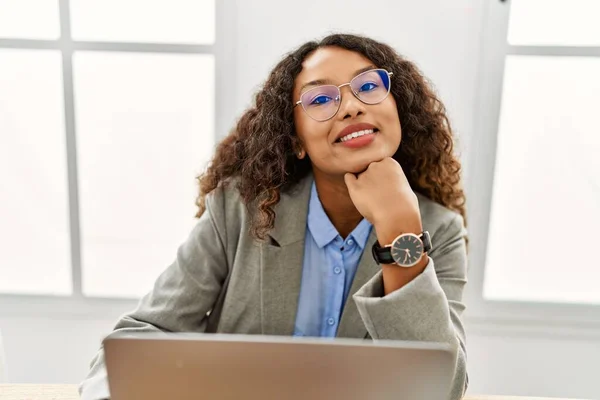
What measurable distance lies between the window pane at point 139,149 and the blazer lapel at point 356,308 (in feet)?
3.06

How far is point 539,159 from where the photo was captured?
1.86 metres

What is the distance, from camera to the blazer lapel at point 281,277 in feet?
4.05

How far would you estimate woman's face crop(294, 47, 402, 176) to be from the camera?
1142mm

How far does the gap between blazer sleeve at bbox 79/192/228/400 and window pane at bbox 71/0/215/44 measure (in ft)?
2.69

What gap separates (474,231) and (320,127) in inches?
40.0

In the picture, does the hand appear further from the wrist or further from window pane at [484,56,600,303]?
window pane at [484,56,600,303]

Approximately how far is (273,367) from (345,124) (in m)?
0.70

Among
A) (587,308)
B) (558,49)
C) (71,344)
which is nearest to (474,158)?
(558,49)

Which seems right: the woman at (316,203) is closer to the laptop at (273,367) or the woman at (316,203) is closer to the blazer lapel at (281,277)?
the blazer lapel at (281,277)

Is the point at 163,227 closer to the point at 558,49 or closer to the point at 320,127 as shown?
the point at 320,127

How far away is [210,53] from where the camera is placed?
178cm

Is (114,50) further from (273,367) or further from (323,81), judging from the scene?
(273,367)

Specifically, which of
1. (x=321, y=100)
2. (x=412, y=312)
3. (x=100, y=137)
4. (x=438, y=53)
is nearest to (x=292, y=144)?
(x=321, y=100)

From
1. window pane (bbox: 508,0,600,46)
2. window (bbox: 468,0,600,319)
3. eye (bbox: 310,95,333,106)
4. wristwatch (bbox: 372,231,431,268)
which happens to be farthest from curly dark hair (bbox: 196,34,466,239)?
window pane (bbox: 508,0,600,46)
